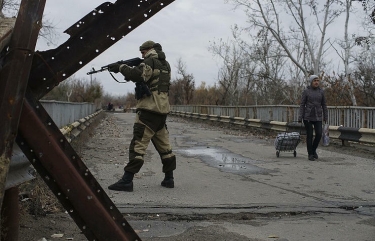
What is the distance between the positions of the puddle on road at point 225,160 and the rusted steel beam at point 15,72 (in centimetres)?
626

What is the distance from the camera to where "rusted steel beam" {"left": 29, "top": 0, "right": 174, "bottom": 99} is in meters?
2.57

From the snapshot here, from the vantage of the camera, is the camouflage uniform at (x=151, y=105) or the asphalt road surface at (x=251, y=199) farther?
the camouflage uniform at (x=151, y=105)

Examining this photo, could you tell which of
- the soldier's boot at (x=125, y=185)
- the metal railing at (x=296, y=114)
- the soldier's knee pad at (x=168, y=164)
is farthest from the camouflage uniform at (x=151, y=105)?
the metal railing at (x=296, y=114)

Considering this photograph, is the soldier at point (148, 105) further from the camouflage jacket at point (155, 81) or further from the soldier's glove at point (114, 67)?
the soldier's glove at point (114, 67)

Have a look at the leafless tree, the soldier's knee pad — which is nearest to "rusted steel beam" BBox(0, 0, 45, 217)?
the soldier's knee pad

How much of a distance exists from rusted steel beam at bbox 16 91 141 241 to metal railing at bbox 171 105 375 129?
450 inches

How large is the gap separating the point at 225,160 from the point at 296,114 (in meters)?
8.15

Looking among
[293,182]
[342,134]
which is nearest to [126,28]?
[293,182]

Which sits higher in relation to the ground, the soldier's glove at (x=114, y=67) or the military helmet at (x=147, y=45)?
the military helmet at (x=147, y=45)

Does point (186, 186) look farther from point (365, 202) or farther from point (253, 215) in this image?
point (365, 202)

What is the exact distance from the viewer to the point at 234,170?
27.9 ft

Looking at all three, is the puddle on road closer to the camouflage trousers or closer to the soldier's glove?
the camouflage trousers

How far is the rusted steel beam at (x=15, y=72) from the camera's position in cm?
228

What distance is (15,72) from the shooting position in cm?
232
